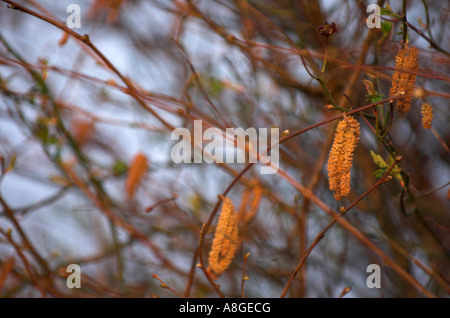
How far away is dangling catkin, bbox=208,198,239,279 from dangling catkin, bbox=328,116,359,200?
14 cm

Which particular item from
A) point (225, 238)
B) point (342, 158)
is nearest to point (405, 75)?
point (342, 158)

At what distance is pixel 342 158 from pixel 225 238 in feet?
0.62

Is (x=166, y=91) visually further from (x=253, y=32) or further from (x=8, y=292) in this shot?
(x=8, y=292)

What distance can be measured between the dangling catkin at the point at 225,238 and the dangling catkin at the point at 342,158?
0.47ft

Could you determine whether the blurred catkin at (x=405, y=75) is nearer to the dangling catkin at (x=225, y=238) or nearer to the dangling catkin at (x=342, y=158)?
the dangling catkin at (x=342, y=158)

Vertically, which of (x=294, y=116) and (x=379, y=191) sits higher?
(x=294, y=116)

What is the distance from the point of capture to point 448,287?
2.66 ft

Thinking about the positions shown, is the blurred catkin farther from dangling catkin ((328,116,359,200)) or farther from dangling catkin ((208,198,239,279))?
dangling catkin ((208,198,239,279))

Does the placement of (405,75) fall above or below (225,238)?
above

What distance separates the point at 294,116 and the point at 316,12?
0.83 feet

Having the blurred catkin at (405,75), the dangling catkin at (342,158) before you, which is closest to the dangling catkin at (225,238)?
the dangling catkin at (342,158)

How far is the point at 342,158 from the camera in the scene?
22.3 inches

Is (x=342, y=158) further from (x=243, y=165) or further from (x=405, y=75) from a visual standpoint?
(x=243, y=165)
